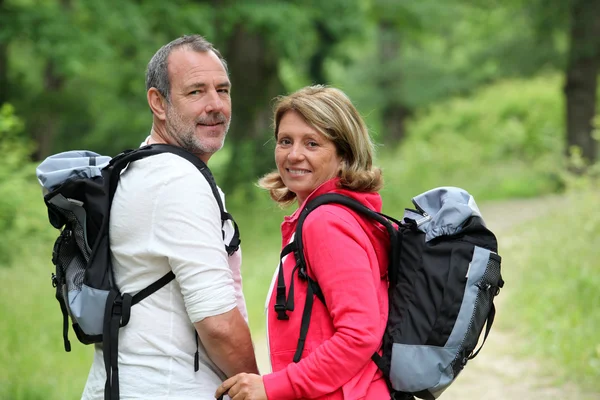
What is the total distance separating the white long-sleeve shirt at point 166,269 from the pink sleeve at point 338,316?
0.28 meters

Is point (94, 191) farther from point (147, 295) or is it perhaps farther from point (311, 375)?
point (311, 375)

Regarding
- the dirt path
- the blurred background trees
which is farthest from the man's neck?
the blurred background trees

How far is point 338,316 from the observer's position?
2.24 metres

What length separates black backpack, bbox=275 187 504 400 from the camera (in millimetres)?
2311

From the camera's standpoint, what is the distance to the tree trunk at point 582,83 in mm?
13789

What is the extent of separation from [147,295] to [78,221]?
0.32 meters

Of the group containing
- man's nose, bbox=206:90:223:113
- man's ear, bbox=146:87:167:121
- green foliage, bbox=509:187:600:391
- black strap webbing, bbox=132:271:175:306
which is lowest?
black strap webbing, bbox=132:271:175:306

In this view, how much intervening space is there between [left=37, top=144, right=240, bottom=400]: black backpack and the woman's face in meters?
0.28

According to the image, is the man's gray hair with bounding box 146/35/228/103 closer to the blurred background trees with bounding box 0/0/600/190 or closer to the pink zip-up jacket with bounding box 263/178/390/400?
the pink zip-up jacket with bounding box 263/178/390/400

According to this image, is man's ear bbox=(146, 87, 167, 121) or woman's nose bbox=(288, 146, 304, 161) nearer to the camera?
woman's nose bbox=(288, 146, 304, 161)

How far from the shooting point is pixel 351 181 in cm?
246

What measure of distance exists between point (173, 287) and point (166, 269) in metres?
0.06

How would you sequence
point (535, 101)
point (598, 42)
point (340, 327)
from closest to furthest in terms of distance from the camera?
point (340, 327)
point (598, 42)
point (535, 101)

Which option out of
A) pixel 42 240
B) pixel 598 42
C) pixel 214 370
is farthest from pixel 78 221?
pixel 598 42
